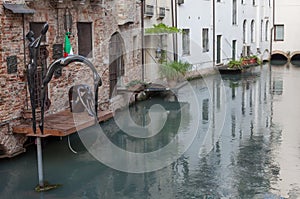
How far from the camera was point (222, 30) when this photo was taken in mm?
30484

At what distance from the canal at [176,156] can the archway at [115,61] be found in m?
1.06

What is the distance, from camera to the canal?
31.0 feet

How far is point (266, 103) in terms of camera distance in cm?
1905

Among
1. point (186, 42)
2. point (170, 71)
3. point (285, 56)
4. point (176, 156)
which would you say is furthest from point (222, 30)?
point (176, 156)

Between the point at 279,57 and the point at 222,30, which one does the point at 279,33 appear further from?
the point at 222,30

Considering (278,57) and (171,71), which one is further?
(278,57)

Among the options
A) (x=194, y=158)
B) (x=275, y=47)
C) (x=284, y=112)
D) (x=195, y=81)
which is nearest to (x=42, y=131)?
(x=194, y=158)

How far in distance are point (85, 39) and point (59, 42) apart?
64.3 inches

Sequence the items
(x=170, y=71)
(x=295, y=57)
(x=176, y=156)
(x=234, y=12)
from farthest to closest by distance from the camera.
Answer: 1. (x=295, y=57)
2. (x=234, y=12)
3. (x=170, y=71)
4. (x=176, y=156)

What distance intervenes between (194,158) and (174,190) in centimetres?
226

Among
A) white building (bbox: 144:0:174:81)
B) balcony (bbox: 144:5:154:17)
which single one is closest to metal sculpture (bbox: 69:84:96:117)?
white building (bbox: 144:0:174:81)

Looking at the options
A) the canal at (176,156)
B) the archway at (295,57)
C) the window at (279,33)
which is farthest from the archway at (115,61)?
the window at (279,33)

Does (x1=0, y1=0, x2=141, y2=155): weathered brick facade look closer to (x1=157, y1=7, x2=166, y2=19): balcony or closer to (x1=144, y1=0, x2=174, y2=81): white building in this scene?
(x1=144, y1=0, x2=174, y2=81): white building

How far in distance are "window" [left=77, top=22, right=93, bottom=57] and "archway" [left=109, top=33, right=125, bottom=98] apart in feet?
5.51
